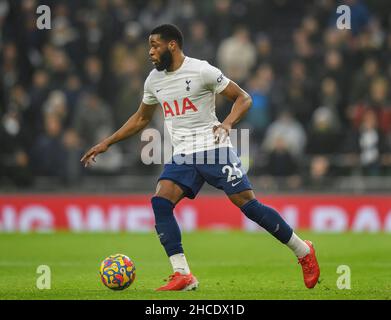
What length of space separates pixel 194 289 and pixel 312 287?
114 cm

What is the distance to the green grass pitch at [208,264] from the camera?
9.12 metres

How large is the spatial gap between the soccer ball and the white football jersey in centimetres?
121

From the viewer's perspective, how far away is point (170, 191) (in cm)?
941

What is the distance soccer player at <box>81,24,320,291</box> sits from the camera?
941 cm

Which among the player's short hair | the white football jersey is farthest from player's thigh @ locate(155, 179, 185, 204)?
the player's short hair

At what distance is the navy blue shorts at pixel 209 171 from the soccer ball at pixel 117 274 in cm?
91

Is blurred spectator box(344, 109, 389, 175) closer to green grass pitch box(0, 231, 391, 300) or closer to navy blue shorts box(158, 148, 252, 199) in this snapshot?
green grass pitch box(0, 231, 391, 300)

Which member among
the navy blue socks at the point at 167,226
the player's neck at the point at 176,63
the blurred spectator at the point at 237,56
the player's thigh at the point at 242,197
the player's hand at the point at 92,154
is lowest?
the navy blue socks at the point at 167,226

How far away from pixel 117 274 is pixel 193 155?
4.47 ft

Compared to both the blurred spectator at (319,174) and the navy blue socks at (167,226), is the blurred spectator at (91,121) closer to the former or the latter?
the blurred spectator at (319,174)

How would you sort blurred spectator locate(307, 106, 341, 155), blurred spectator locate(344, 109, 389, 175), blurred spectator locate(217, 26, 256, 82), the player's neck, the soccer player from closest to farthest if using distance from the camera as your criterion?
1. the soccer player
2. the player's neck
3. blurred spectator locate(344, 109, 389, 175)
4. blurred spectator locate(307, 106, 341, 155)
5. blurred spectator locate(217, 26, 256, 82)

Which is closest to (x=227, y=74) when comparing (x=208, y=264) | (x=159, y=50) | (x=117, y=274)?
(x=208, y=264)

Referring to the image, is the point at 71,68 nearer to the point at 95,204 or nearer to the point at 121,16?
the point at 121,16

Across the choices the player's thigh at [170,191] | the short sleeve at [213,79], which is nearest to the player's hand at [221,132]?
the short sleeve at [213,79]
